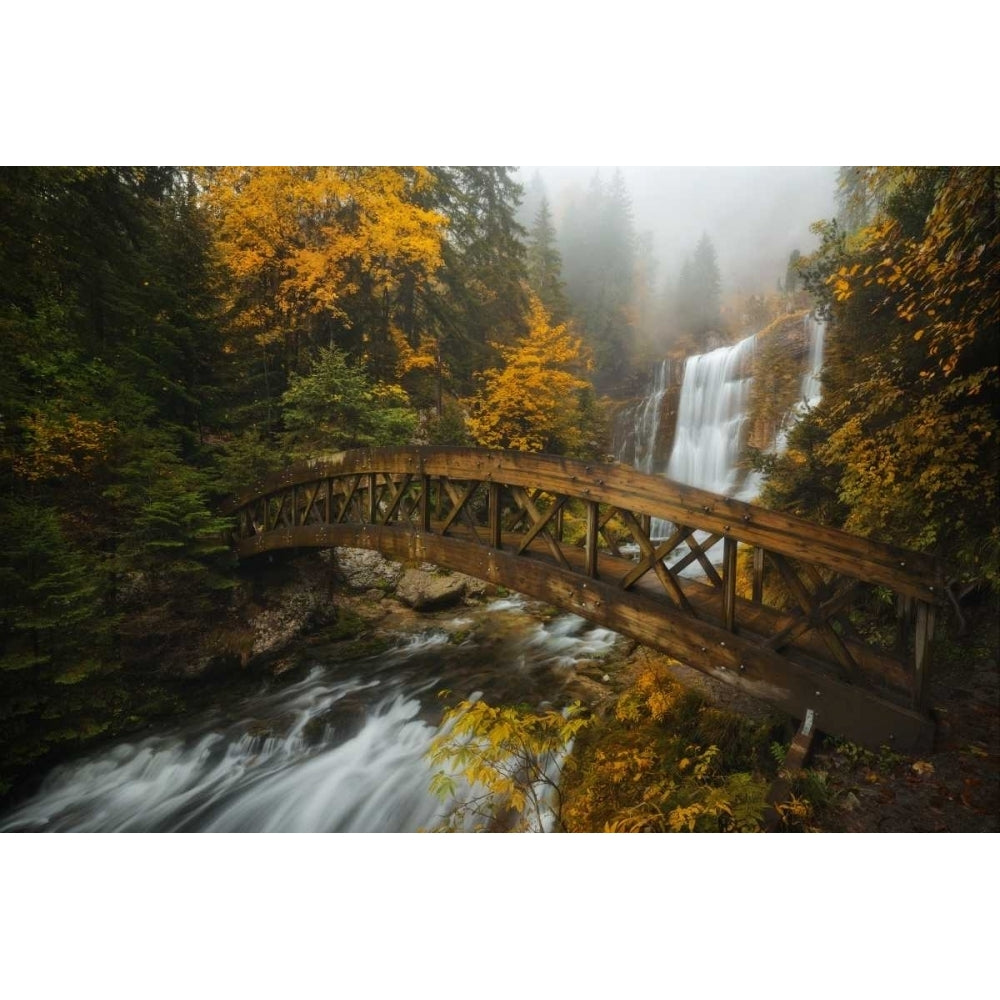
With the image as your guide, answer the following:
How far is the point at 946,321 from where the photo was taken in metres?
2.31

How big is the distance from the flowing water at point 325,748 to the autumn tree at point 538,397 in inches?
82.4

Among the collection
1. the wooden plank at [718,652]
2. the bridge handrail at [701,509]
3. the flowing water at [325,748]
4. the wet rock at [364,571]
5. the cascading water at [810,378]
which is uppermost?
the cascading water at [810,378]

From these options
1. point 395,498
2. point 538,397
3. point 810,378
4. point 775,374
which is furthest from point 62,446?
point 810,378

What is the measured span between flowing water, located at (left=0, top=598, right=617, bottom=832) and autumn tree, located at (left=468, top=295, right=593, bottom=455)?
6.87 ft

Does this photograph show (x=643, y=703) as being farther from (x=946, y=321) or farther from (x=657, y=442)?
(x=946, y=321)

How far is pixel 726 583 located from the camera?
210 cm

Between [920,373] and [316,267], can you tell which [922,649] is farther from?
[316,267]

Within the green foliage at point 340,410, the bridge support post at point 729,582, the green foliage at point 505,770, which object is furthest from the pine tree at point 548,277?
the green foliage at point 505,770

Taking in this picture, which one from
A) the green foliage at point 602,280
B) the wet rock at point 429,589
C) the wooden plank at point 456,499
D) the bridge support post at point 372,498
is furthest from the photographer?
the wet rock at point 429,589

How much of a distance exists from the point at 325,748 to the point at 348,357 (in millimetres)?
3430

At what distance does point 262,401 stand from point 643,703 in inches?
162

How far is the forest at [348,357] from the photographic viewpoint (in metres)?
2.35

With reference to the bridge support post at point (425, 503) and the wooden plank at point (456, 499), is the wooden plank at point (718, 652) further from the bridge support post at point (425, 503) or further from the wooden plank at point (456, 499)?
the bridge support post at point (425, 503)

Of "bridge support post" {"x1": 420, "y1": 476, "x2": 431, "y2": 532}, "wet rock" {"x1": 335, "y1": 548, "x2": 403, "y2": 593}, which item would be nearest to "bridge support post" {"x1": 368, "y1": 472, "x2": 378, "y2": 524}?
"bridge support post" {"x1": 420, "y1": 476, "x2": 431, "y2": 532}
